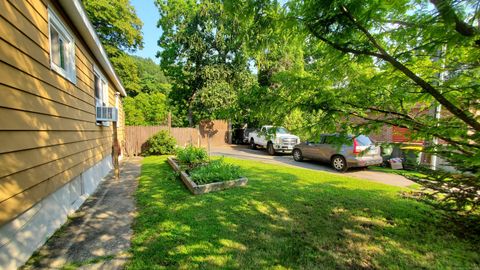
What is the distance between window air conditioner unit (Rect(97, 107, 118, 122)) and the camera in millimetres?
6948

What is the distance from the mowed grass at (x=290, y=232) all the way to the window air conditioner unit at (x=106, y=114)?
8.99 feet

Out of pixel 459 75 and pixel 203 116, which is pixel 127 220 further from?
pixel 203 116

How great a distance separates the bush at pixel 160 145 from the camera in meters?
13.4

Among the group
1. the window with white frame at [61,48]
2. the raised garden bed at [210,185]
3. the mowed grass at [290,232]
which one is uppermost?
the window with white frame at [61,48]

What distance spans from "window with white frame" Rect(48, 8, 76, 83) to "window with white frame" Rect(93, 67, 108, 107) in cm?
220

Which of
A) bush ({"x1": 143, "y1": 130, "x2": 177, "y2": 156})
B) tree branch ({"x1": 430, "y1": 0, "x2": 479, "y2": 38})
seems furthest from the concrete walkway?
bush ({"x1": 143, "y1": 130, "x2": 177, "y2": 156})

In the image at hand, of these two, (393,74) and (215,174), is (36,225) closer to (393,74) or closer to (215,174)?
(215,174)

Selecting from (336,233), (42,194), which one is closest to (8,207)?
(42,194)

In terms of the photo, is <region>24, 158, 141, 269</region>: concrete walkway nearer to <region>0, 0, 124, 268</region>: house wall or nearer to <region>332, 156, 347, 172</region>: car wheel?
<region>0, 0, 124, 268</region>: house wall

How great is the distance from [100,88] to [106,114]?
1341 millimetres

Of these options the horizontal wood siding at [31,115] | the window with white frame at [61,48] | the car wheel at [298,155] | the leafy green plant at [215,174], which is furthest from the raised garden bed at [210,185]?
the car wheel at [298,155]

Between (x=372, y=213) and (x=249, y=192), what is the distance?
2.62 m

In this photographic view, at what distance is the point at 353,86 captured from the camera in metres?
3.34

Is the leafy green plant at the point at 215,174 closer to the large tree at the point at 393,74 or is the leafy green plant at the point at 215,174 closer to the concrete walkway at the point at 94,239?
the concrete walkway at the point at 94,239
